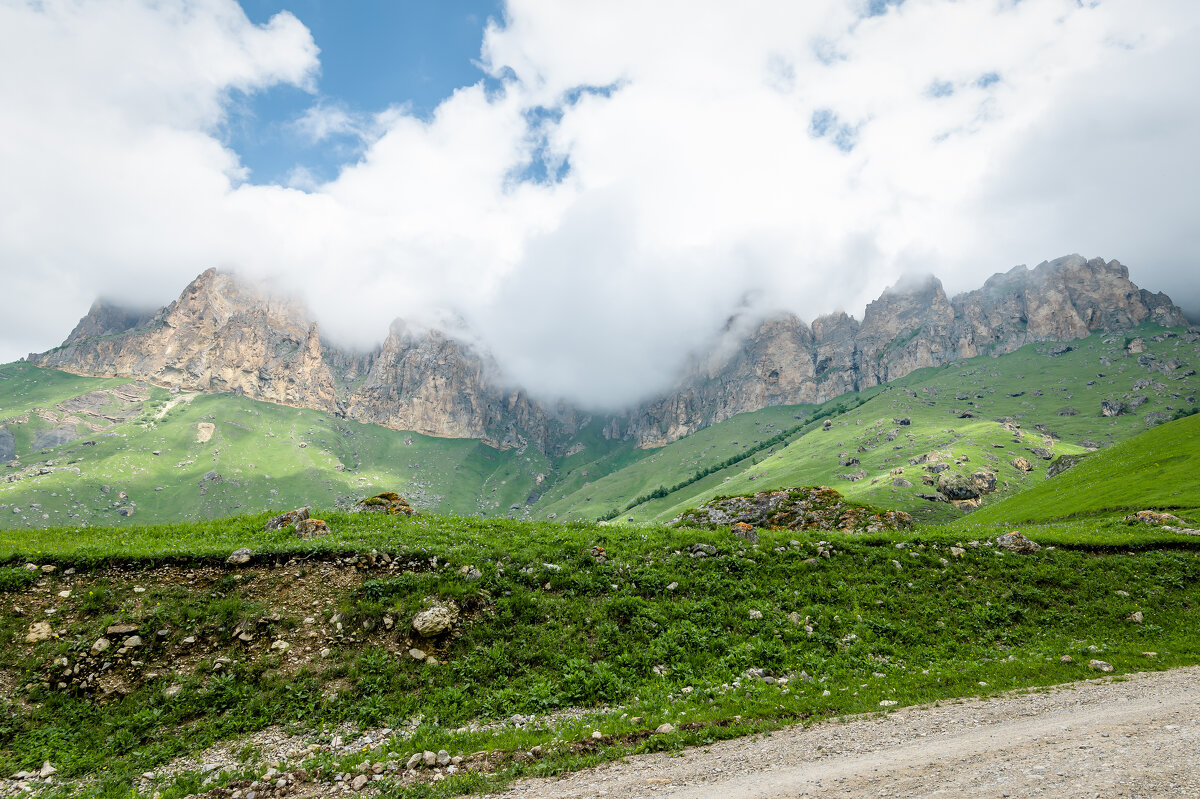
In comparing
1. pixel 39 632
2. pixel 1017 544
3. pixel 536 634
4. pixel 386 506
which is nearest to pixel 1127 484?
pixel 1017 544

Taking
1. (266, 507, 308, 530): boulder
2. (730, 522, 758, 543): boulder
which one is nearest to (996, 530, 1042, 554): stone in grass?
(730, 522, 758, 543): boulder

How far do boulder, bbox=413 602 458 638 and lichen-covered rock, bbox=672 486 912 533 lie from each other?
19393mm

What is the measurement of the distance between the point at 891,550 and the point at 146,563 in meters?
28.9

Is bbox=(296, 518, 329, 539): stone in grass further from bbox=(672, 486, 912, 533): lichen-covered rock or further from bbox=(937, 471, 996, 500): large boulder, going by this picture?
bbox=(937, 471, 996, 500): large boulder

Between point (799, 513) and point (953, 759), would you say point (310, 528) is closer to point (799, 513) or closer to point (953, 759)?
point (953, 759)

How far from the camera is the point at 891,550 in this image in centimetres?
2150

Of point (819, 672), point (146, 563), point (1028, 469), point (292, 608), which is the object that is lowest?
point (1028, 469)

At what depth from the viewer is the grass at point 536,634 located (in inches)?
471

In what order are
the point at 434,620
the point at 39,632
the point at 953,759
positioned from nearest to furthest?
the point at 953,759 < the point at 39,632 < the point at 434,620

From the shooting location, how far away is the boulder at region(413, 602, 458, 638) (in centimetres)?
1487

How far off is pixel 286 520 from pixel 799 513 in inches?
1274

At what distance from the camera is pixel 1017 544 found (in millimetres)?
22641

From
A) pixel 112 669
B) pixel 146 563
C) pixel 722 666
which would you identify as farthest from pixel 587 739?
pixel 146 563

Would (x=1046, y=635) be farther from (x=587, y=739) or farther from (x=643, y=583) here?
(x=587, y=739)
